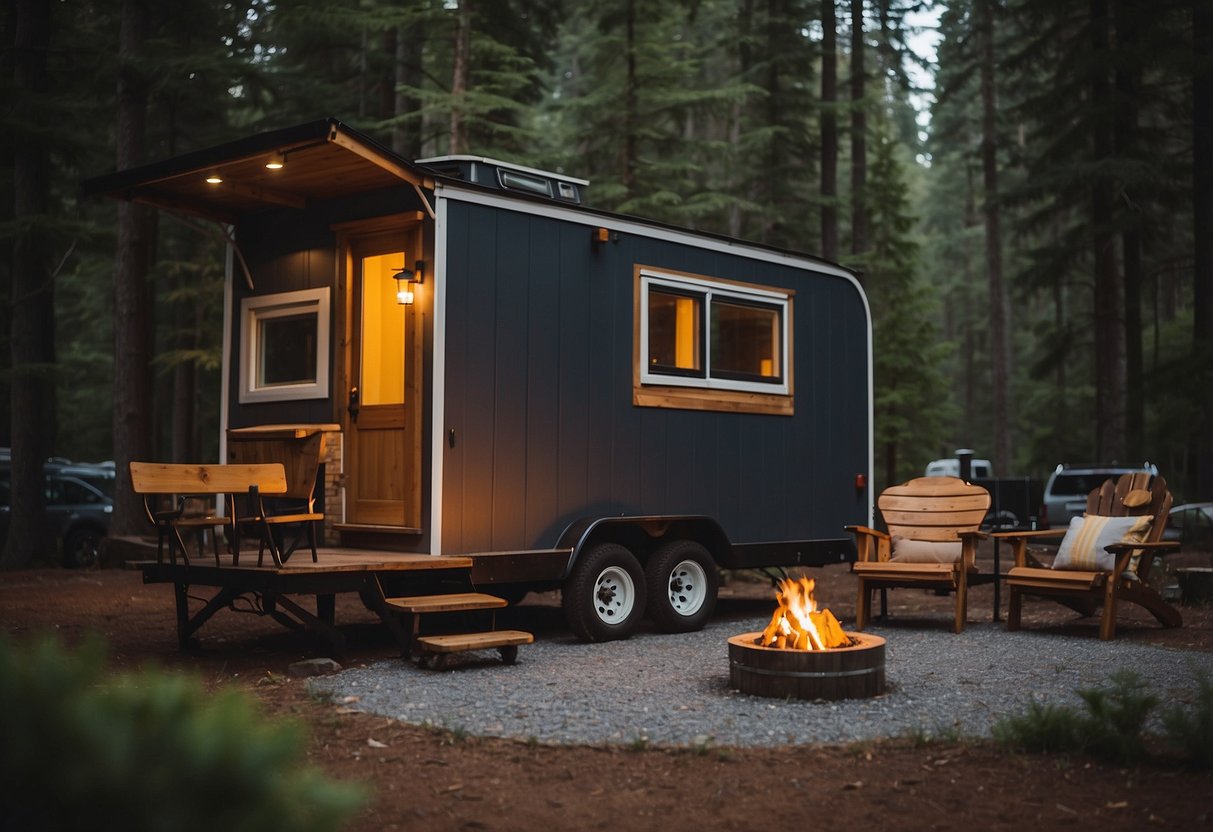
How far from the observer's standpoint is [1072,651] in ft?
23.8

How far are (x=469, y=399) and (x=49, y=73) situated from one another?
11148 mm

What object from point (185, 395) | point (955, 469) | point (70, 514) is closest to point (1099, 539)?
point (70, 514)

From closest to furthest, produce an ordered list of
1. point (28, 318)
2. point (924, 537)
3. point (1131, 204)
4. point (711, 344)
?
point (924, 537) → point (711, 344) → point (28, 318) → point (1131, 204)

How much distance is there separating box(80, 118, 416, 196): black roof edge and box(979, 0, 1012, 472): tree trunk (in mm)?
19212

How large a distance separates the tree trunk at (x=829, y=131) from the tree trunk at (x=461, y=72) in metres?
7.17

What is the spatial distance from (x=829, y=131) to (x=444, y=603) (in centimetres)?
1576

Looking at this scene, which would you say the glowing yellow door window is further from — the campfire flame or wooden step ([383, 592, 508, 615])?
the campfire flame

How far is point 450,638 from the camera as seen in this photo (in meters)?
6.68

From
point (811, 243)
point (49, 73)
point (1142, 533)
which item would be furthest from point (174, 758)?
point (811, 243)

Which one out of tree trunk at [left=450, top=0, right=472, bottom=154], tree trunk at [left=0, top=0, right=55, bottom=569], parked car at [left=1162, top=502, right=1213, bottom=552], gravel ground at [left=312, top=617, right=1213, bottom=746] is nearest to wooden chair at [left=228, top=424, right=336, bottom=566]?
gravel ground at [left=312, top=617, right=1213, bottom=746]

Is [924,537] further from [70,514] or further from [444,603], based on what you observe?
[70,514]

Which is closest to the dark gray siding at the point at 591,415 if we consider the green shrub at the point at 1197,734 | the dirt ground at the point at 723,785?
the dirt ground at the point at 723,785

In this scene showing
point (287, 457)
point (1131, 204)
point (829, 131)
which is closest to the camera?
point (287, 457)

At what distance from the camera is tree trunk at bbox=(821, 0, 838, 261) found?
20.0 m
